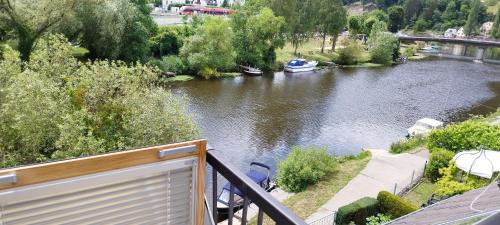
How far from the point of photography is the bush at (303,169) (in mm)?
14961

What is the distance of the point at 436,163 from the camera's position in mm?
15352

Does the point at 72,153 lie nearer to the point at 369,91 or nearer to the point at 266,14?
the point at 369,91

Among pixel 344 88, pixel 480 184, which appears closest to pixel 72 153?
pixel 480 184

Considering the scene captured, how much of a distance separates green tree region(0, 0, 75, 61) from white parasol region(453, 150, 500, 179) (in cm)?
2427

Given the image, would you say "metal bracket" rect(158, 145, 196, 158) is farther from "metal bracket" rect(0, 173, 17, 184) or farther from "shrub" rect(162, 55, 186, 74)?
"shrub" rect(162, 55, 186, 74)

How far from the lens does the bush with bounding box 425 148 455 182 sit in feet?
50.2

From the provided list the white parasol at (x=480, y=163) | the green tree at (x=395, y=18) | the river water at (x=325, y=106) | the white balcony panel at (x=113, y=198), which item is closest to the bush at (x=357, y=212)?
the white parasol at (x=480, y=163)

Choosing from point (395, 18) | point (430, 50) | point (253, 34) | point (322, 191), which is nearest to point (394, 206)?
point (322, 191)

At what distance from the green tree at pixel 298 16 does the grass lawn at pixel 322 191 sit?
29.7m

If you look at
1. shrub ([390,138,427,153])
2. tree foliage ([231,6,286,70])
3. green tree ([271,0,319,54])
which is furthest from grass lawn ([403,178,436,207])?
green tree ([271,0,319,54])

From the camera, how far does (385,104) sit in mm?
30359

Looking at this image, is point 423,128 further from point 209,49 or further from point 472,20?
point 472,20

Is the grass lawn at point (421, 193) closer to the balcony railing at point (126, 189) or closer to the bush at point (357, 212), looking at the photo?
the bush at point (357, 212)

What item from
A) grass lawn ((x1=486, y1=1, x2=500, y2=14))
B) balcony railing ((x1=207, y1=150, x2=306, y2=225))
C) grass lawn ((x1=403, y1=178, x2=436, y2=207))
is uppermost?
grass lawn ((x1=486, y1=1, x2=500, y2=14))
